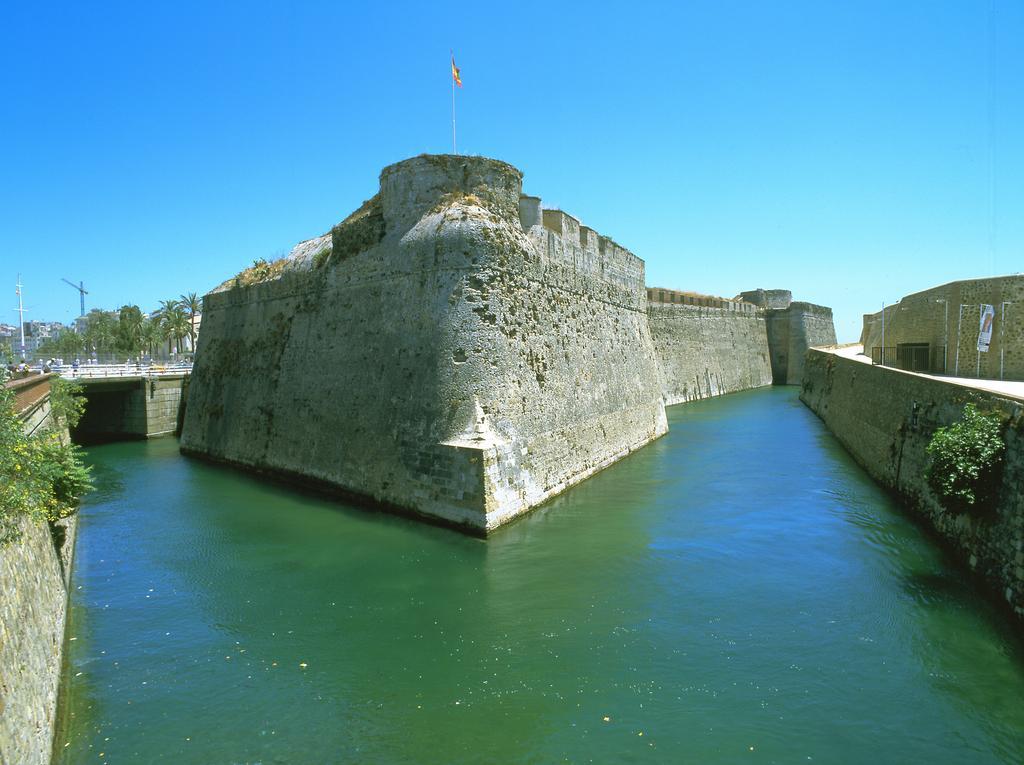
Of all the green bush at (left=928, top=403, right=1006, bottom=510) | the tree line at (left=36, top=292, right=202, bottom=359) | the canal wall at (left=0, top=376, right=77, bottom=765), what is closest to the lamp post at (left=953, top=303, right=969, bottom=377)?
the green bush at (left=928, top=403, right=1006, bottom=510)

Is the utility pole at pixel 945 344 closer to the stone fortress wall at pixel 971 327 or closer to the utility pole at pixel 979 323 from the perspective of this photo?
the stone fortress wall at pixel 971 327

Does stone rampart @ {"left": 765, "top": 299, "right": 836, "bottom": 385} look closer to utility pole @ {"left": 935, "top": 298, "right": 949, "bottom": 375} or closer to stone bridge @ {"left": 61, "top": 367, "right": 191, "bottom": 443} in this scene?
utility pole @ {"left": 935, "top": 298, "right": 949, "bottom": 375}

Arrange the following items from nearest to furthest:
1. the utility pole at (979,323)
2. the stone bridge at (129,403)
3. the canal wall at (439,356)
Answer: the canal wall at (439,356)
the utility pole at (979,323)
the stone bridge at (129,403)

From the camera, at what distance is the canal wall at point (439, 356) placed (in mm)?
11555

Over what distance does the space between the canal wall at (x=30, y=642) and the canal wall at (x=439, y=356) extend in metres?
Result: 5.71

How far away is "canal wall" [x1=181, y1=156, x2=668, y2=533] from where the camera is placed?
1155 cm

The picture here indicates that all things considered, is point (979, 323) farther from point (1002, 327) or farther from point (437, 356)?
point (437, 356)

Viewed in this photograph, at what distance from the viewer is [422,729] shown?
19.0 feet

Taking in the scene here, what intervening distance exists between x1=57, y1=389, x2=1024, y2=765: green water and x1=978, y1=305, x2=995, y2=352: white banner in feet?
17.5

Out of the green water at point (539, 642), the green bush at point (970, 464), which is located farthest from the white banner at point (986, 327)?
the green bush at point (970, 464)

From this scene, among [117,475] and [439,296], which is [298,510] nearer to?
[439,296]

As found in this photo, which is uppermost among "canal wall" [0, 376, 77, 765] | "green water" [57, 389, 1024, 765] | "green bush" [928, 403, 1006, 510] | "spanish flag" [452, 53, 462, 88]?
"spanish flag" [452, 53, 462, 88]

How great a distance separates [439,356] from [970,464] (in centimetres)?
846

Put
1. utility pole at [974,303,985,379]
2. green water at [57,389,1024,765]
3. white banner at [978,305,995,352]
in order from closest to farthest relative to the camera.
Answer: green water at [57,389,1024,765]
white banner at [978,305,995,352]
utility pole at [974,303,985,379]
